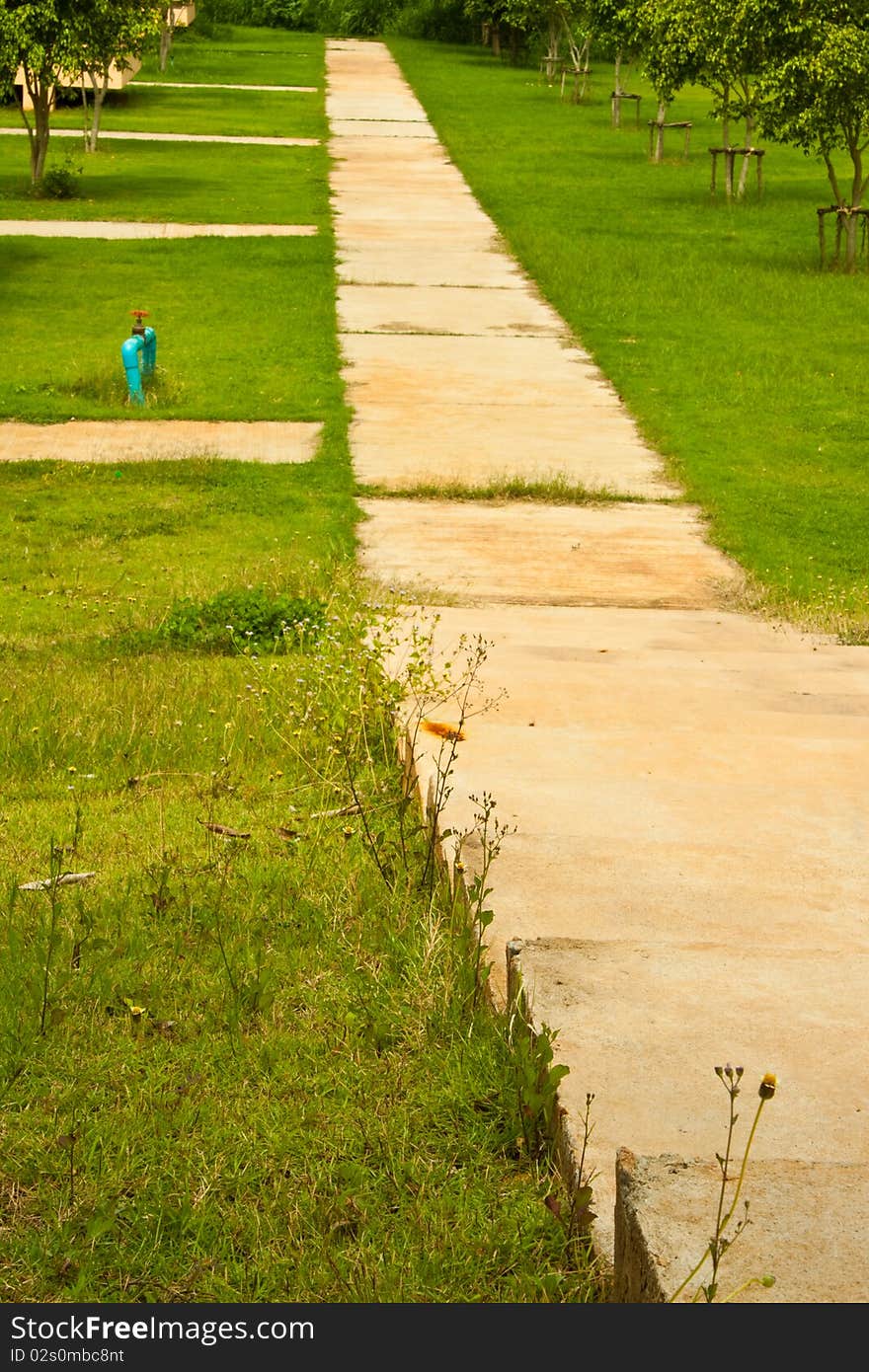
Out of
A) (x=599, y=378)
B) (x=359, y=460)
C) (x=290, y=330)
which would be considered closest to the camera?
(x=359, y=460)

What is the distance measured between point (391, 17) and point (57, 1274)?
218 ft

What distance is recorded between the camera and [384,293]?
18.3 m

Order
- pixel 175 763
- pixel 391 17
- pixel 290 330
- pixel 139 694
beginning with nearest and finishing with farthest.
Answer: pixel 175 763, pixel 139 694, pixel 290 330, pixel 391 17

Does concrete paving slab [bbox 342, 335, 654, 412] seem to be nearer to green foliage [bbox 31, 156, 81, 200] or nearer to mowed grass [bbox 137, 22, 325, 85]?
green foliage [bbox 31, 156, 81, 200]

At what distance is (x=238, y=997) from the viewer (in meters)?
3.68

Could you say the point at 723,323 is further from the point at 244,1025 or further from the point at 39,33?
the point at 244,1025

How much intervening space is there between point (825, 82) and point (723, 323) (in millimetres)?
3864

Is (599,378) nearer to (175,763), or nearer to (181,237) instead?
(181,237)

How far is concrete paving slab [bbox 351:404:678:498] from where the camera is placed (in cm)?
1145

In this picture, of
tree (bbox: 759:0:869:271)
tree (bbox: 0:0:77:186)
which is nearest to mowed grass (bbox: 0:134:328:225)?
tree (bbox: 0:0:77:186)

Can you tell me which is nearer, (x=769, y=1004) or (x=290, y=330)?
(x=769, y=1004)

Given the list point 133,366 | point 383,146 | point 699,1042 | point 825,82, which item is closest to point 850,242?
point 825,82

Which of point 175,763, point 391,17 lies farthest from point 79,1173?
point 391,17

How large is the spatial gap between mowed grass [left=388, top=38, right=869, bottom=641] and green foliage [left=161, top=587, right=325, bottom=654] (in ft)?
8.41
